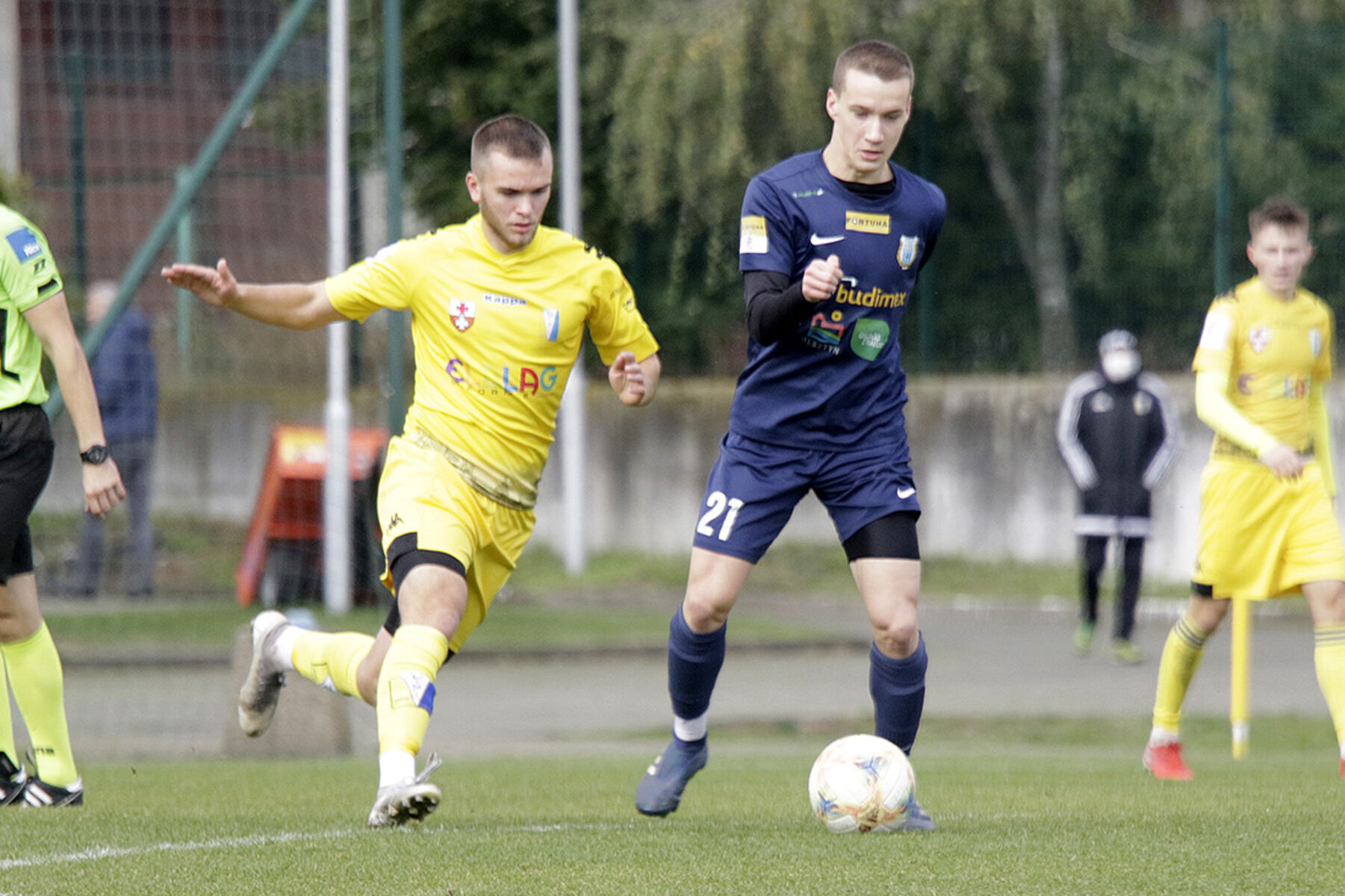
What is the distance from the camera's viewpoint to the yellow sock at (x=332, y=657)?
6031mm

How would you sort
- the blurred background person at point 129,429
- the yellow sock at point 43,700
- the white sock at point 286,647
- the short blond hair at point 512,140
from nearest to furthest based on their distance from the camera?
the short blond hair at point 512,140
the white sock at point 286,647
the yellow sock at point 43,700
the blurred background person at point 129,429

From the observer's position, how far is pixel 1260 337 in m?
7.60

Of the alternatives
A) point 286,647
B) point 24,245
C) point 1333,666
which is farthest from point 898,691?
point 24,245

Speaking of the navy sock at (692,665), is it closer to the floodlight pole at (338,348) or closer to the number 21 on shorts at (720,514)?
the number 21 on shorts at (720,514)

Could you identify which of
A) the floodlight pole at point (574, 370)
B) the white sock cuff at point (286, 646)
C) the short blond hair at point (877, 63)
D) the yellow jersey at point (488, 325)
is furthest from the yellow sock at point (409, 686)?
the floodlight pole at point (574, 370)

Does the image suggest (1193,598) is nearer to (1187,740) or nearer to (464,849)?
(1187,740)

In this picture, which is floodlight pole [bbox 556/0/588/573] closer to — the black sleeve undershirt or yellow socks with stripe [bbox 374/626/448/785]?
the black sleeve undershirt

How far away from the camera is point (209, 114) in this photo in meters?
13.3

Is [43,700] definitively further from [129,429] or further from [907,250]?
[129,429]

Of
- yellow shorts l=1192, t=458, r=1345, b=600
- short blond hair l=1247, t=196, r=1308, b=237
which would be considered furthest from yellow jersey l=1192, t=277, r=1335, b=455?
short blond hair l=1247, t=196, r=1308, b=237

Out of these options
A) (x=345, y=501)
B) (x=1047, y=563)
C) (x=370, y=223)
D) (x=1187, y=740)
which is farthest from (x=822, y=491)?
(x=1047, y=563)

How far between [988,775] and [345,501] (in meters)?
7.20

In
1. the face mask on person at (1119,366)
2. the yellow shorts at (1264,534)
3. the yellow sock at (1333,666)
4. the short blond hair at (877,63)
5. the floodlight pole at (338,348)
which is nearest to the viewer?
the short blond hair at (877,63)

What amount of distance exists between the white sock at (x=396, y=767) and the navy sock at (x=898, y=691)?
1.53 meters
